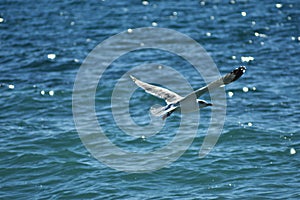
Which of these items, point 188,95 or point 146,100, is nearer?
point 188,95

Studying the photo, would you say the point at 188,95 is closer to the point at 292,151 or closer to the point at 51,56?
the point at 292,151

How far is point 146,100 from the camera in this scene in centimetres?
2872

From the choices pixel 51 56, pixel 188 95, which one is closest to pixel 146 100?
pixel 51 56

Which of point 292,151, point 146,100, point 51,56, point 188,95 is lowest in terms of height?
point 292,151

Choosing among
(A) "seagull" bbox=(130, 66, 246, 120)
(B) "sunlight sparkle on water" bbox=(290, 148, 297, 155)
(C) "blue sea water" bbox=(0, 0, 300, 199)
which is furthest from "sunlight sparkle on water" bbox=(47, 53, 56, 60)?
(A) "seagull" bbox=(130, 66, 246, 120)

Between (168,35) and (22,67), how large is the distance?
8.11 metres

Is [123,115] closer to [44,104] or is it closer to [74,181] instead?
[44,104]

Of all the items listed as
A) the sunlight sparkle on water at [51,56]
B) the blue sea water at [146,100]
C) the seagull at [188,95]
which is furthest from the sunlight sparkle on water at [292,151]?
the sunlight sparkle on water at [51,56]

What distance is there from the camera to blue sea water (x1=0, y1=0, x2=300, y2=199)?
22.6m

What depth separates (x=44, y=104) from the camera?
2828 centimetres

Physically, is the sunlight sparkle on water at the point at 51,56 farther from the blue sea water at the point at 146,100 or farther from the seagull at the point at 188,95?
the seagull at the point at 188,95

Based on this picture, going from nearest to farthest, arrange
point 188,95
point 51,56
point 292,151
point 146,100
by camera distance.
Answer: point 188,95 < point 292,151 < point 146,100 < point 51,56

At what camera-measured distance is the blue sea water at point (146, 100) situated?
74.1 ft

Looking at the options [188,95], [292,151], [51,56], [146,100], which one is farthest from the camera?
[51,56]
